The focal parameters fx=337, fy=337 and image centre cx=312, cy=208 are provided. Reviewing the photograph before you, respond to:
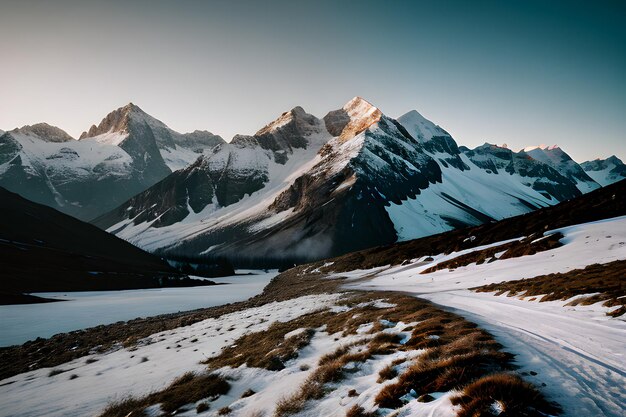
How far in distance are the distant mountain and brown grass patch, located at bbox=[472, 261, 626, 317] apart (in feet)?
224

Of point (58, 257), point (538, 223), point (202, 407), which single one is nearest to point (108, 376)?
point (202, 407)

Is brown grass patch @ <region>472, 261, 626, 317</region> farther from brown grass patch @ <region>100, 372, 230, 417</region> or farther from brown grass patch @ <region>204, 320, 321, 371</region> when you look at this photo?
brown grass patch @ <region>100, 372, 230, 417</region>

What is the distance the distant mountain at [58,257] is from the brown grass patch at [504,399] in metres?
67.3

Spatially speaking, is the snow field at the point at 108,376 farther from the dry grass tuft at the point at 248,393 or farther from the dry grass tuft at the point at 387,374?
the dry grass tuft at the point at 387,374

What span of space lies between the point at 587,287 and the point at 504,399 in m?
18.3

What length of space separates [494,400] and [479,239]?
69595mm

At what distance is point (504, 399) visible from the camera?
6074 mm

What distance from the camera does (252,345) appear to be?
1694cm

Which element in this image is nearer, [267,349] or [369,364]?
[369,364]

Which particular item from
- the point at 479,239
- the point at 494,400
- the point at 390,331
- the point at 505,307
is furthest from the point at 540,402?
the point at 479,239

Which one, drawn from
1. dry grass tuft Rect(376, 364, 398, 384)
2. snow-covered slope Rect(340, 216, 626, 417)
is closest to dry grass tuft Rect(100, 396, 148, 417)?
dry grass tuft Rect(376, 364, 398, 384)

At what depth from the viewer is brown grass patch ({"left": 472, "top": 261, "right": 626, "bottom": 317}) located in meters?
16.7

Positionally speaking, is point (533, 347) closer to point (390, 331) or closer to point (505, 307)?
point (390, 331)

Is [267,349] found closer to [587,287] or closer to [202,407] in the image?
[202,407]
